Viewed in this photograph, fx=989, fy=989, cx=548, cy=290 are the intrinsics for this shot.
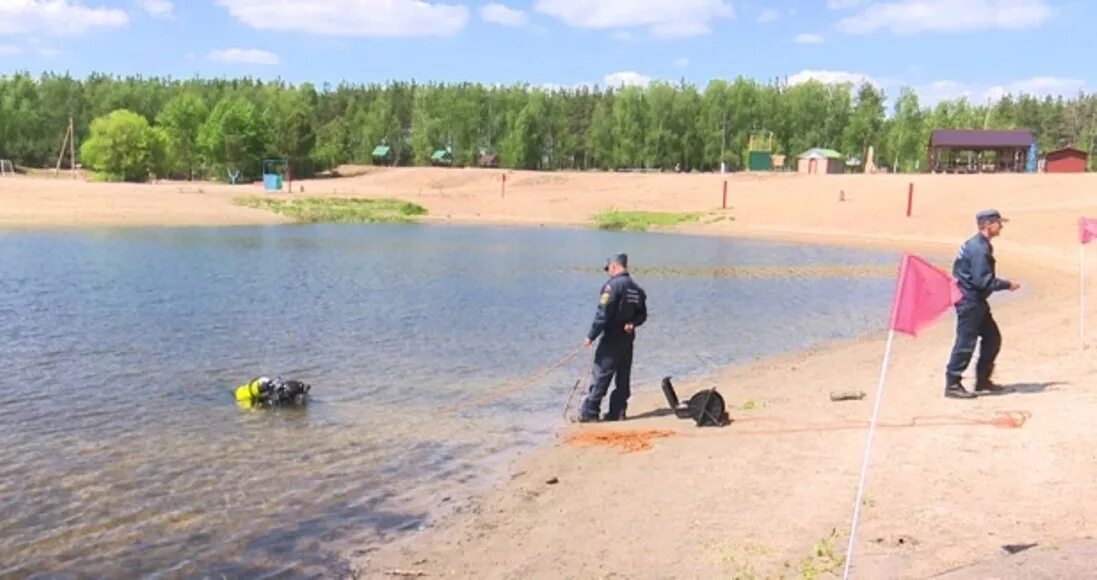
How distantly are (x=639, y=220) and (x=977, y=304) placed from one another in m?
54.9

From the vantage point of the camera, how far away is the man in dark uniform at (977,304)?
444 inches

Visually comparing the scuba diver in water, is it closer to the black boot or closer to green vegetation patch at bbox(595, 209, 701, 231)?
the black boot

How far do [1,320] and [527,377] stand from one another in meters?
11.2

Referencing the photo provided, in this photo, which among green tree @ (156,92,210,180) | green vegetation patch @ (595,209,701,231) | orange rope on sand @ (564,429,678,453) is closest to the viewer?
orange rope on sand @ (564,429,678,453)

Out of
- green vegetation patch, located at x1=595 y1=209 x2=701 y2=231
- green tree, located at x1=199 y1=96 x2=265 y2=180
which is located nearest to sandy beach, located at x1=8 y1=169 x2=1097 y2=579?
green vegetation patch, located at x1=595 y1=209 x2=701 y2=231

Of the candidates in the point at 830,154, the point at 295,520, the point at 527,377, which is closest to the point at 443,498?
the point at 295,520

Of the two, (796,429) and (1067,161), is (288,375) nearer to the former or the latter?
(796,429)

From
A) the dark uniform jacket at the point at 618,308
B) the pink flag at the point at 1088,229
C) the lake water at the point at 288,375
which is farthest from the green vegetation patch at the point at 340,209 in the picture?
the dark uniform jacket at the point at 618,308

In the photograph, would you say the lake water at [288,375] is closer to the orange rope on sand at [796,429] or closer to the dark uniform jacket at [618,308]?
the orange rope on sand at [796,429]

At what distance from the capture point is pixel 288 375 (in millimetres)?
15141

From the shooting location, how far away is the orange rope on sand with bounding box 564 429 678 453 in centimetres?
1054

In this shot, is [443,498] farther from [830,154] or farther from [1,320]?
[830,154]

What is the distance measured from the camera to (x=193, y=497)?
898cm

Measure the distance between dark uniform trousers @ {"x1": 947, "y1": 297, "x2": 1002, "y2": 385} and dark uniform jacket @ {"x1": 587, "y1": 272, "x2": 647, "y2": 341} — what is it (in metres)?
3.67
